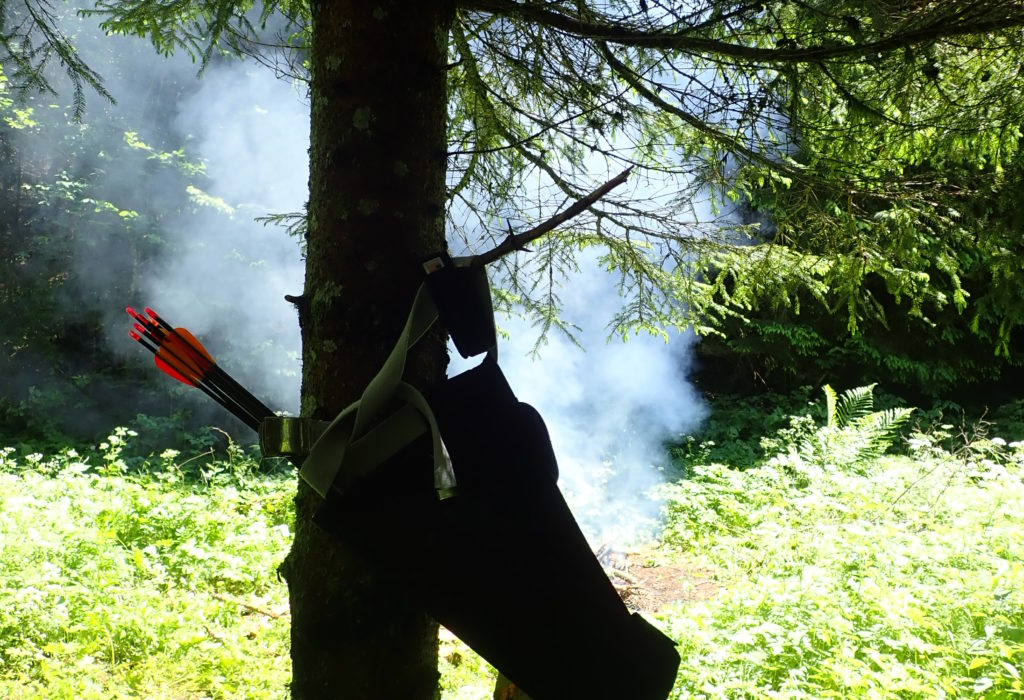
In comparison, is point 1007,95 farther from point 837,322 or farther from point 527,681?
point 837,322

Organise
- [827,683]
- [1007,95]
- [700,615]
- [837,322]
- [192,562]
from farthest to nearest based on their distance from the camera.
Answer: [837,322] → [192,562] → [700,615] → [827,683] → [1007,95]

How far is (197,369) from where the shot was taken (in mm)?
1271

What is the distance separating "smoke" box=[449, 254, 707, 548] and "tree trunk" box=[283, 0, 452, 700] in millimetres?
7904

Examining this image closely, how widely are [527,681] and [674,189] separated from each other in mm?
2527

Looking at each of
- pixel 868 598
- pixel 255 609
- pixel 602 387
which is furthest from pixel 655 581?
pixel 602 387

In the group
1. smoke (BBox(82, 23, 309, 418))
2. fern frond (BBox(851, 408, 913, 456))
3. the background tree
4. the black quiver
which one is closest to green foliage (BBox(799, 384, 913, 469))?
fern frond (BBox(851, 408, 913, 456))

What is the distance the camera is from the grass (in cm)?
304

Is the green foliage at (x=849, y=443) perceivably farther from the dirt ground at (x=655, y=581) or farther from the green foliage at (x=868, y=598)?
the dirt ground at (x=655, y=581)

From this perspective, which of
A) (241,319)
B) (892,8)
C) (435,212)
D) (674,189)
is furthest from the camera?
(241,319)

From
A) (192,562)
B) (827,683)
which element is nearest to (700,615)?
(827,683)

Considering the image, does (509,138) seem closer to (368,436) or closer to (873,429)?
(368,436)

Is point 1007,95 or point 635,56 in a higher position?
point 635,56

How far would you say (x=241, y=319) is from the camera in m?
11.1

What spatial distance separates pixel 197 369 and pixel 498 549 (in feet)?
2.17
